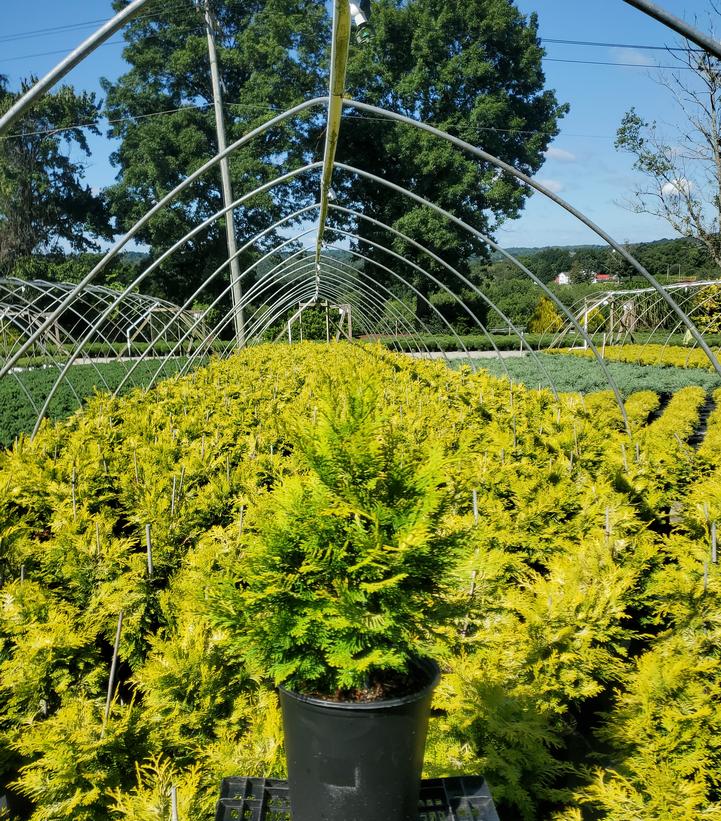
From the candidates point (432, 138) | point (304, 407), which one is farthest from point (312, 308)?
point (304, 407)

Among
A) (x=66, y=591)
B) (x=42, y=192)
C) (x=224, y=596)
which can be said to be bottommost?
(x=66, y=591)

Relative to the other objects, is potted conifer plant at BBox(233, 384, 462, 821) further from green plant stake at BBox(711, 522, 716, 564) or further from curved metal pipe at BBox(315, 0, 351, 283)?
curved metal pipe at BBox(315, 0, 351, 283)

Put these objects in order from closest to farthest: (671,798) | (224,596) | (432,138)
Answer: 1. (224,596)
2. (671,798)
3. (432,138)

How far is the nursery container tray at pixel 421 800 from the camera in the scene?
142cm

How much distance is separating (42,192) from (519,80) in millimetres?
25070

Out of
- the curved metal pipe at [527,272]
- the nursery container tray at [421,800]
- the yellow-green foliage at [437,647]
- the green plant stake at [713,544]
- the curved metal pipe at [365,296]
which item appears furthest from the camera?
the curved metal pipe at [365,296]

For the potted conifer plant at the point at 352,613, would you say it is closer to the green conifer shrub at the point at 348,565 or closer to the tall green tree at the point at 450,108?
the green conifer shrub at the point at 348,565

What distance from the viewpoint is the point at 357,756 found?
1329 mm

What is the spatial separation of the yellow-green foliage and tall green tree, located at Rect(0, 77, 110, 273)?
3474cm

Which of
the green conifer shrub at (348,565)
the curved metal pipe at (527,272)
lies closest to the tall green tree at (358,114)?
the curved metal pipe at (527,272)

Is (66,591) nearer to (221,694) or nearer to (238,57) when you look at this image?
(221,694)

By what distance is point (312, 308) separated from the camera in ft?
96.8

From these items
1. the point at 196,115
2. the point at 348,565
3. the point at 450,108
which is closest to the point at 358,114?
the point at 450,108

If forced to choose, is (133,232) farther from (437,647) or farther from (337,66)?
(437,647)
